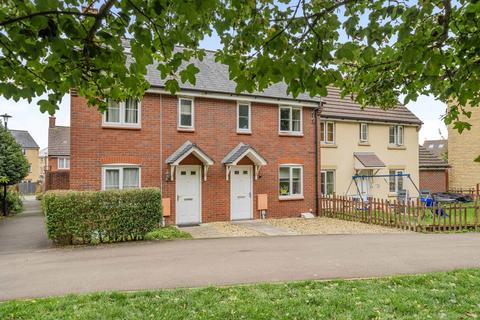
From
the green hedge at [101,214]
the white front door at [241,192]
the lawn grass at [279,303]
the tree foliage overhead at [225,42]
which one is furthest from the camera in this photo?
the white front door at [241,192]

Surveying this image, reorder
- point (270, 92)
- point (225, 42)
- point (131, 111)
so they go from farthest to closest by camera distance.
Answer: point (270, 92) → point (131, 111) → point (225, 42)

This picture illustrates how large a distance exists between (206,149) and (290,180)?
463 centimetres

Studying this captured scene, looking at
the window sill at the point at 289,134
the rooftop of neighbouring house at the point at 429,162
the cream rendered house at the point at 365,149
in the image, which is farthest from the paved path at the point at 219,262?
the rooftop of neighbouring house at the point at 429,162

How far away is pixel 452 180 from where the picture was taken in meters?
28.8

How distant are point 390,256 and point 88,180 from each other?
34.8 ft

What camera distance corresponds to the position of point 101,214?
11.4 metres

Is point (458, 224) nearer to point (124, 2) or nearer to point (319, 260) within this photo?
point (319, 260)

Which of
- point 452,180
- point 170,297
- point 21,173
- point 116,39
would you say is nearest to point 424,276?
point 170,297

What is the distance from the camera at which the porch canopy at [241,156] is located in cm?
1612

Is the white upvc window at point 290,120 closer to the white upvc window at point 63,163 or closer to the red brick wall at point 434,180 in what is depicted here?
the red brick wall at point 434,180

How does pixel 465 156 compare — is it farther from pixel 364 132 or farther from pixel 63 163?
pixel 63 163

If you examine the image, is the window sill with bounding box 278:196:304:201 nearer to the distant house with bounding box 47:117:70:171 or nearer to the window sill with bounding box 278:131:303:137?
the window sill with bounding box 278:131:303:137

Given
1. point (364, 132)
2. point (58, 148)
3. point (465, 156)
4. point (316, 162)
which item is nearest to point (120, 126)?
point (316, 162)

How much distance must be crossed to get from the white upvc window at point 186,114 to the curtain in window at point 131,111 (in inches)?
70.1
